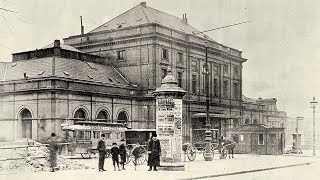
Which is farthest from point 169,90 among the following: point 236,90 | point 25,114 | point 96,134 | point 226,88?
point 236,90

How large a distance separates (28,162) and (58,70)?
57.2 ft

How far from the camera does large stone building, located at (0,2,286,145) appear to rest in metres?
34.9

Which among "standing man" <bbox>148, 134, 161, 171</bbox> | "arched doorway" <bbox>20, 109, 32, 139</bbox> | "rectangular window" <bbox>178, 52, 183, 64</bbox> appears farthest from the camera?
"rectangular window" <bbox>178, 52, 183, 64</bbox>

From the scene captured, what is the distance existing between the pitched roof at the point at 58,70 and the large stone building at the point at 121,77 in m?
0.08

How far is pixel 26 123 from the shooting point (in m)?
35.2

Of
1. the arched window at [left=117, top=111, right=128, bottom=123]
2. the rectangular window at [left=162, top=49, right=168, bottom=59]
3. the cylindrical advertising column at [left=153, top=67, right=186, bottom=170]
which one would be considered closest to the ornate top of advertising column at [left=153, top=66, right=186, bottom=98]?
the cylindrical advertising column at [left=153, top=67, right=186, bottom=170]

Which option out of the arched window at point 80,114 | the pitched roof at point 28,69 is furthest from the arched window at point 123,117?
the pitched roof at point 28,69

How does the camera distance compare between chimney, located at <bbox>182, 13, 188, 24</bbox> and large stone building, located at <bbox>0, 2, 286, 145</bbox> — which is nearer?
large stone building, located at <bbox>0, 2, 286, 145</bbox>

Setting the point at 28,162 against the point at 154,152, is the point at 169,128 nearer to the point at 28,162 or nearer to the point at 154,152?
the point at 154,152

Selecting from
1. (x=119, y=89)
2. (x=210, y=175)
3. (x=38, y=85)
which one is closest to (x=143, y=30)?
(x=119, y=89)

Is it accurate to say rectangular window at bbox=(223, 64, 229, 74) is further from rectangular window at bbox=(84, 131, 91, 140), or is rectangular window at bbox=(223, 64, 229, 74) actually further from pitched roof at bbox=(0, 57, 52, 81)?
rectangular window at bbox=(84, 131, 91, 140)

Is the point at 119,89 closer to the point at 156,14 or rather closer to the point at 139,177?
the point at 156,14

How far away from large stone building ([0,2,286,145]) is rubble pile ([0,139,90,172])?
1219cm

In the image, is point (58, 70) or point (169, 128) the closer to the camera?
point (169, 128)
